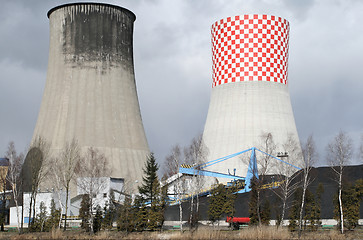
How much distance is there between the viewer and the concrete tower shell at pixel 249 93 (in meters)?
30.3

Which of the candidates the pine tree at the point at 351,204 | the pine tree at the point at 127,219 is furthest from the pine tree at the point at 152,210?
the pine tree at the point at 351,204

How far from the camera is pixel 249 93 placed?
30594 millimetres

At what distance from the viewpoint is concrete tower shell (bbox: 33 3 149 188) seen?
1267 inches

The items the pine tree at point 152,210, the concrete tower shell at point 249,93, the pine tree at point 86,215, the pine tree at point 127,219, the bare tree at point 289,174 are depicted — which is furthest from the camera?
the concrete tower shell at point 249,93

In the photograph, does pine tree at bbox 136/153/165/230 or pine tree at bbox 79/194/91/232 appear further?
pine tree at bbox 136/153/165/230

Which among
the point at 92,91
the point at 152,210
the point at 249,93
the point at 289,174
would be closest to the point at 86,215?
the point at 152,210

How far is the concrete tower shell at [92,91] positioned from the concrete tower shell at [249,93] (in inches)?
215

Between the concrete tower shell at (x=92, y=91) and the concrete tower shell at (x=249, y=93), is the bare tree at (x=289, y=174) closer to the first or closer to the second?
the concrete tower shell at (x=249, y=93)

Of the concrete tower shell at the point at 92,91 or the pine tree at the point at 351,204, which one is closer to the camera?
the pine tree at the point at 351,204

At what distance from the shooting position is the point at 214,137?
31.1 meters

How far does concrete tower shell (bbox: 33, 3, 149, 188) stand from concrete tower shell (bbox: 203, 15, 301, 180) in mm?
5455

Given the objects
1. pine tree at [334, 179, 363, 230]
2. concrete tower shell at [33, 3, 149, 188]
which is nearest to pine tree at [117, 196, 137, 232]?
pine tree at [334, 179, 363, 230]

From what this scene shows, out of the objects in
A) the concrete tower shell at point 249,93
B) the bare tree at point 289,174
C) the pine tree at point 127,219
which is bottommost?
the pine tree at point 127,219

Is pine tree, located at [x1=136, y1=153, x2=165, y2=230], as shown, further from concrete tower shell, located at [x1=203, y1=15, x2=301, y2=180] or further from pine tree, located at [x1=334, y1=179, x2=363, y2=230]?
concrete tower shell, located at [x1=203, y1=15, x2=301, y2=180]
